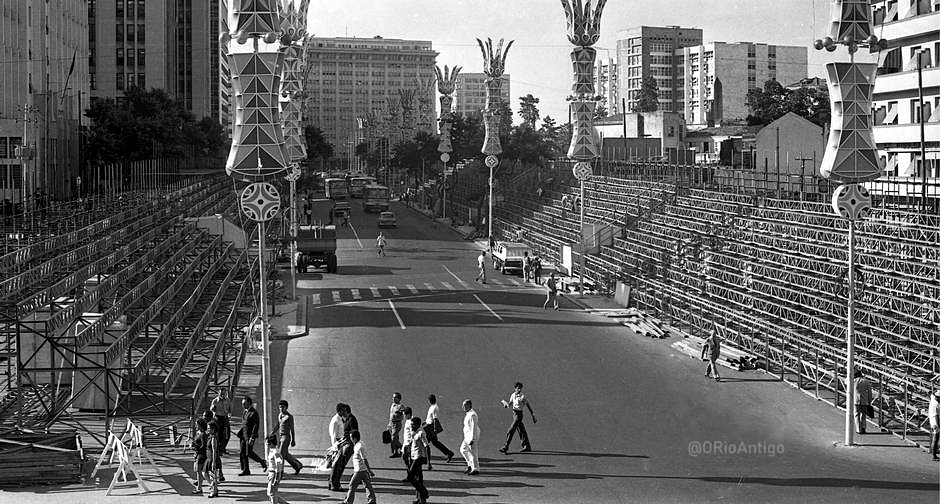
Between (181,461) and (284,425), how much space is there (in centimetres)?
335

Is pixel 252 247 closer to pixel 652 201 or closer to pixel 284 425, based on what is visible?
pixel 652 201

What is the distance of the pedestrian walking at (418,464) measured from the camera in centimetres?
2377

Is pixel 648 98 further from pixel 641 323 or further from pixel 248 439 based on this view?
pixel 248 439

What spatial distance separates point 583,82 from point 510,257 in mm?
11229

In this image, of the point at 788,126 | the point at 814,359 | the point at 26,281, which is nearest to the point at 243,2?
the point at 26,281

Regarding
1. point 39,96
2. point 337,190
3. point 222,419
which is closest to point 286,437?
point 222,419

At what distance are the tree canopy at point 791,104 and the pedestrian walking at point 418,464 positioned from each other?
9342 centimetres

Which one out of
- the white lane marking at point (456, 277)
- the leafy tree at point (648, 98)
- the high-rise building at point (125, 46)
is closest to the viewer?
the white lane marking at point (456, 277)

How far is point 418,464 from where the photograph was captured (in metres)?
23.9

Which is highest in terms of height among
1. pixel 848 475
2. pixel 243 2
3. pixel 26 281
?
pixel 243 2

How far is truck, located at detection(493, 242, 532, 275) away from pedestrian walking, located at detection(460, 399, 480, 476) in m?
43.4

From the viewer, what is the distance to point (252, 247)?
2832 inches

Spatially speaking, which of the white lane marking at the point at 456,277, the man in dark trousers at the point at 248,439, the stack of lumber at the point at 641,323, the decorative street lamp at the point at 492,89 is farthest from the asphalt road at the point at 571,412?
the decorative street lamp at the point at 492,89

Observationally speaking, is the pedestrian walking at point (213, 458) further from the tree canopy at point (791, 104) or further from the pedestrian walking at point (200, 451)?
the tree canopy at point (791, 104)
